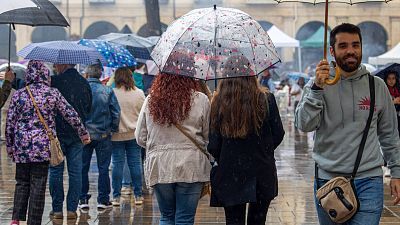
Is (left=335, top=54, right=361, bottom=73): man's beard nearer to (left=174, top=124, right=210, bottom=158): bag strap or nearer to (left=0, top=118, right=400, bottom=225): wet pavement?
(left=174, top=124, right=210, bottom=158): bag strap

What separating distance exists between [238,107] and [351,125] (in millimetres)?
964

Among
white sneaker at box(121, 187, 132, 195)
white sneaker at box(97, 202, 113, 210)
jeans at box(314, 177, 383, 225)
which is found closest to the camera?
jeans at box(314, 177, 383, 225)

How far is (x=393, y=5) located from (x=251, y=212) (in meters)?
45.4

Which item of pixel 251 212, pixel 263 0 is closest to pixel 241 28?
pixel 251 212

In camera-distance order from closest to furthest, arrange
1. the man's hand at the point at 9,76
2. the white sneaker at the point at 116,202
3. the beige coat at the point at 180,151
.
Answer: the beige coat at the point at 180,151 → the man's hand at the point at 9,76 → the white sneaker at the point at 116,202

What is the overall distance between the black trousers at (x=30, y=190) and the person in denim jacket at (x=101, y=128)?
1.92m

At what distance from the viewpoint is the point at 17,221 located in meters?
7.96

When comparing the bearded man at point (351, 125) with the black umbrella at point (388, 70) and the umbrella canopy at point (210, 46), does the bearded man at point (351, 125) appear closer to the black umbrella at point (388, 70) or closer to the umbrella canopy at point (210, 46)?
the umbrella canopy at point (210, 46)

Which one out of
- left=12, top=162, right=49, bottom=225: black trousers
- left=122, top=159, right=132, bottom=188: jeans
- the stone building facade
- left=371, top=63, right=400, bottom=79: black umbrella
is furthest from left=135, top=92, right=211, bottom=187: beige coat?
→ the stone building facade

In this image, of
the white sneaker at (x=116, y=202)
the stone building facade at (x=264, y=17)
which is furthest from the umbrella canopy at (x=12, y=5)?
the stone building facade at (x=264, y=17)

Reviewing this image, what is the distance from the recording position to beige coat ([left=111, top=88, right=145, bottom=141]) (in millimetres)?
10422

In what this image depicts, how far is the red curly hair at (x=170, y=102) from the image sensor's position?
650 centimetres

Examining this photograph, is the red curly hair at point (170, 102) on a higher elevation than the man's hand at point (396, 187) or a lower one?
higher

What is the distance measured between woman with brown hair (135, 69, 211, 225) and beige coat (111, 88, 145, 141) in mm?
3828
